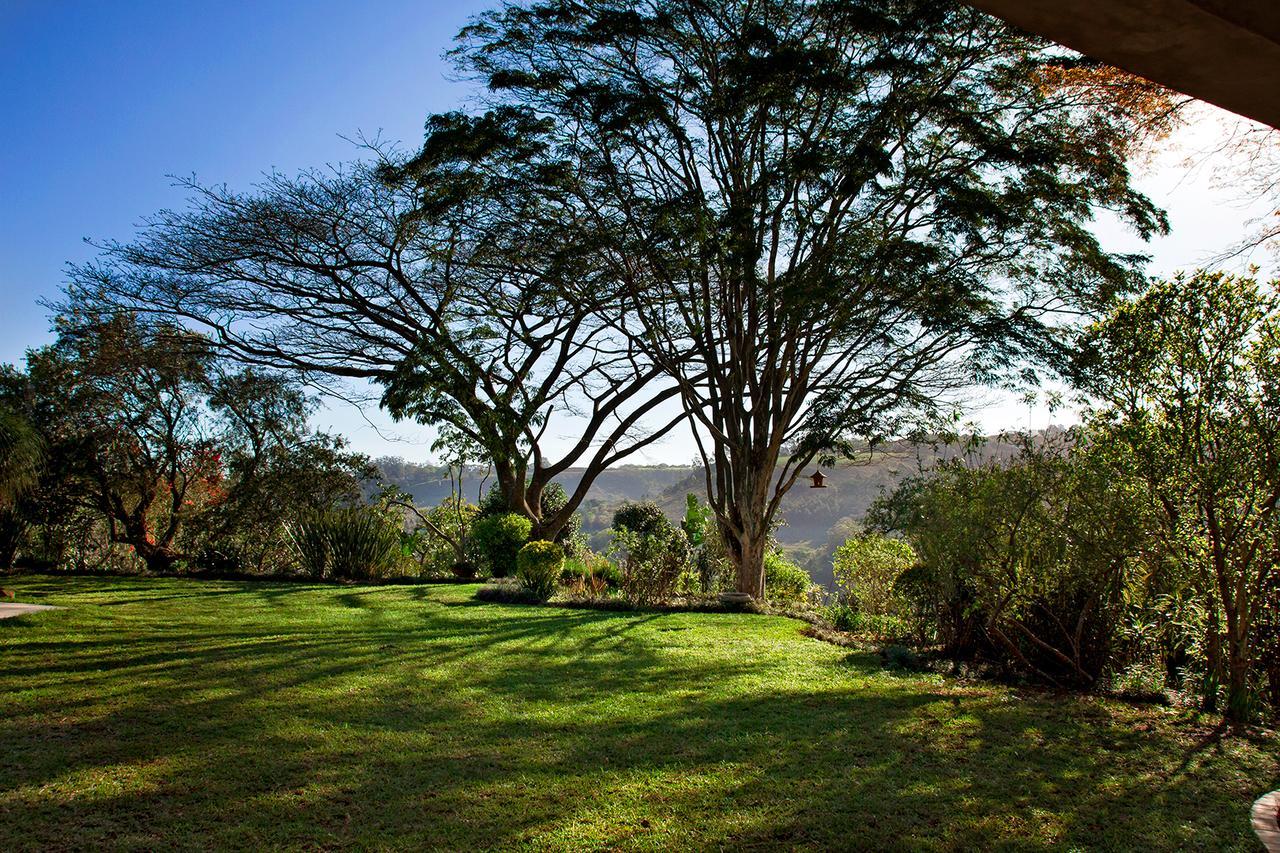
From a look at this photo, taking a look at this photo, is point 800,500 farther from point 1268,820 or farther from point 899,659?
point 1268,820

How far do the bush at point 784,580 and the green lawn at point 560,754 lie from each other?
7359 millimetres

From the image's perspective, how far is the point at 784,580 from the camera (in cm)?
1405

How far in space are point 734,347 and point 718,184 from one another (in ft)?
8.16

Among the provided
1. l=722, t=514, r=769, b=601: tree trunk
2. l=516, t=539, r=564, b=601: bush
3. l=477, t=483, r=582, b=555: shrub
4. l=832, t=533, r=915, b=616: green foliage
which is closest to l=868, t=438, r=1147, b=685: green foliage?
l=832, t=533, r=915, b=616: green foliage

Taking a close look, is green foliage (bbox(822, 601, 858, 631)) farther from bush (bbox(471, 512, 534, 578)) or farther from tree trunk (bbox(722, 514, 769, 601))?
bush (bbox(471, 512, 534, 578))

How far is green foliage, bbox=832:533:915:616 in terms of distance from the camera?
432 inches

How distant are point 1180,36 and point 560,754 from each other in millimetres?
3645

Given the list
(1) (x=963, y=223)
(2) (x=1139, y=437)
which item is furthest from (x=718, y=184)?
(2) (x=1139, y=437)

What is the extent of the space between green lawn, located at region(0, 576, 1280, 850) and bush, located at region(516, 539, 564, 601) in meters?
4.18

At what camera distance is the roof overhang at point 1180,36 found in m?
2.08

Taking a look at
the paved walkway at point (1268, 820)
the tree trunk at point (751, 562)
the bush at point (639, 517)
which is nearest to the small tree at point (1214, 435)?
the paved walkway at point (1268, 820)

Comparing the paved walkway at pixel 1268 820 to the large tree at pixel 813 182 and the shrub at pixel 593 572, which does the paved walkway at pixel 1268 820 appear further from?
the shrub at pixel 593 572

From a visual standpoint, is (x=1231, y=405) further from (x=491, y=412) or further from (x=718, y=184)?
(x=491, y=412)

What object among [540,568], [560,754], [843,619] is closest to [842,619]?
[843,619]
